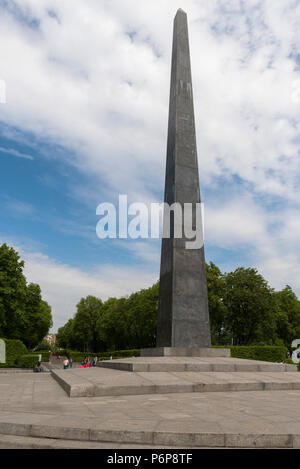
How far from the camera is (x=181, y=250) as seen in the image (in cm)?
1606

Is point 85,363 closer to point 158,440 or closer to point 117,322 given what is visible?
point 117,322

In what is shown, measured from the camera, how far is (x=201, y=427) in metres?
4.66

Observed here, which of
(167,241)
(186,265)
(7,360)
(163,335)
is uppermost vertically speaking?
(167,241)

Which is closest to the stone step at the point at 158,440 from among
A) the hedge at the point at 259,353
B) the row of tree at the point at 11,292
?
the hedge at the point at 259,353

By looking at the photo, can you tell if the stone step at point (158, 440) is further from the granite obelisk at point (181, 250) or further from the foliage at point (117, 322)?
the foliage at point (117, 322)

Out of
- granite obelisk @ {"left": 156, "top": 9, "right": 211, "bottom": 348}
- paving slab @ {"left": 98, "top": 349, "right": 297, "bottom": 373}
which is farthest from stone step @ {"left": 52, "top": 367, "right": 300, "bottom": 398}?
granite obelisk @ {"left": 156, "top": 9, "right": 211, "bottom": 348}

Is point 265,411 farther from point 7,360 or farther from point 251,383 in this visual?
point 7,360

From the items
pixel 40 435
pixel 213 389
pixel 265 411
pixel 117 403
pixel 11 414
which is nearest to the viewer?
pixel 40 435

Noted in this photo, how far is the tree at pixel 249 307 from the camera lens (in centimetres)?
3969

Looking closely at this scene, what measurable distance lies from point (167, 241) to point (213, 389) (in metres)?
8.38

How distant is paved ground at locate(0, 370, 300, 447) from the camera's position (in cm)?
434

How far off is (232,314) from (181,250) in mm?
26850

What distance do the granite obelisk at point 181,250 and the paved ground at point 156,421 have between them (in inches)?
306
